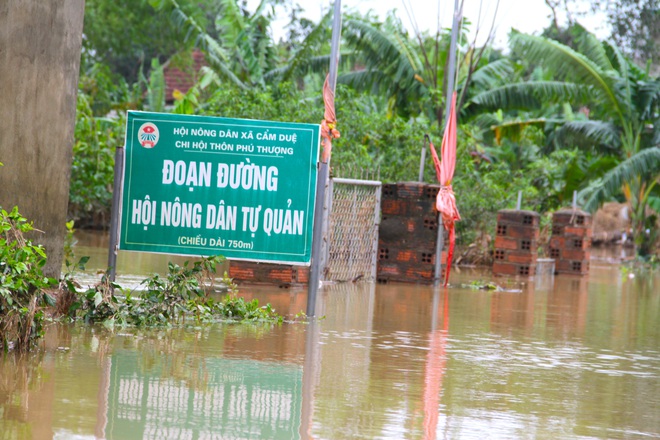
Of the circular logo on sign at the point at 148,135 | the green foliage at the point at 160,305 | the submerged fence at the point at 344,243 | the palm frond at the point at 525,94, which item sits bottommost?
the green foliage at the point at 160,305

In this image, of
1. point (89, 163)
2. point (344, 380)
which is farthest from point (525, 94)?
point (344, 380)

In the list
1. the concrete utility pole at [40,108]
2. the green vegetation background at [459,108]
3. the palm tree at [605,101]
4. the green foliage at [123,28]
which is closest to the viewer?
the concrete utility pole at [40,108]

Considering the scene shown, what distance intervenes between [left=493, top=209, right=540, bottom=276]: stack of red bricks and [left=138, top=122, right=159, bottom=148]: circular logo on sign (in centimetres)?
1036

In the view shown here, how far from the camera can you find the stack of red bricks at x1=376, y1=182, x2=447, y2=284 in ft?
50.9

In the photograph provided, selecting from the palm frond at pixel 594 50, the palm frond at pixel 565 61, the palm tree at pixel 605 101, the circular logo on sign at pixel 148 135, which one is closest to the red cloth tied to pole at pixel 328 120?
the circular logo on sign at pixel 148 135

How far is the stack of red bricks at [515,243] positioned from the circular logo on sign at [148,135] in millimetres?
10361

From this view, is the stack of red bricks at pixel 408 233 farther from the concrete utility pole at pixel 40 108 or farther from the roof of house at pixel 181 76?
the roof of house at pixel 181 76

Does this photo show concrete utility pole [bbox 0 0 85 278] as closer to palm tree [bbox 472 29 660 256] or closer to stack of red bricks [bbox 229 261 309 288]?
stack of red bricks [bbox 229 261 309 288]

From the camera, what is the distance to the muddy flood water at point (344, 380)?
512cm

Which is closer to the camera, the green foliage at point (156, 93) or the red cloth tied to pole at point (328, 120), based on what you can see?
the red cloth tied to pole at point (328, 120)

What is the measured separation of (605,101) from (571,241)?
18.3ft

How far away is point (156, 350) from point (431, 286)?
28.1ft

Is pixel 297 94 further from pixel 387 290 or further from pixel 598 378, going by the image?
pixel 598 378

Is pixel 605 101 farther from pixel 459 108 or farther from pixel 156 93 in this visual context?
pixel 156 93
